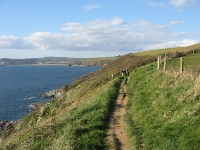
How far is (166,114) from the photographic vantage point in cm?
1355

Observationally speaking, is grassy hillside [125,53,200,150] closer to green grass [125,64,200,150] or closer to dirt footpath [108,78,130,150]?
green grass [125,64,200,150]

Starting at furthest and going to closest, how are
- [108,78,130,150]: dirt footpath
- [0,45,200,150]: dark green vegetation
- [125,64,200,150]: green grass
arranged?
[108,78,130,150]: dirt footpath < [0,45,200,150]: dark green vegetation < [125,64,200,150]: green grass

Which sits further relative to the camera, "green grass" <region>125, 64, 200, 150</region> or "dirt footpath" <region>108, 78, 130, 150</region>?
"dirt footpath" <region>108, 78, 130, 150</region>

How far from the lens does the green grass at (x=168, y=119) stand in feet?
34.2

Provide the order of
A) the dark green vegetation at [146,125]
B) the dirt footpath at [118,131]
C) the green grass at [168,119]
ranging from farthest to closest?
the dirt footpath at [118,131] < the dark green vegetation at [146,125] < the green grass at [168,119]

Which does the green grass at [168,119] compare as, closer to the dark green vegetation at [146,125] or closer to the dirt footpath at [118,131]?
the dark green vegetation at [146,125]

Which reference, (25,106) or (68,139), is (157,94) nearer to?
(68,139)

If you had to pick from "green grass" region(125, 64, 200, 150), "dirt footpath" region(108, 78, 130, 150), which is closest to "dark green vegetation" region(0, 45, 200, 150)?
"green grass" region(125, 64, 200, 150)

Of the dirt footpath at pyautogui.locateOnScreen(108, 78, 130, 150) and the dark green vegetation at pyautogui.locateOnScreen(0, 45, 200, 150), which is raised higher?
the dark green vegetation at pyautogui.locateOnScreen(0, 45, 200, 150)

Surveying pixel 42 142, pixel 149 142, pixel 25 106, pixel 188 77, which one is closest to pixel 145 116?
pixel 149 142

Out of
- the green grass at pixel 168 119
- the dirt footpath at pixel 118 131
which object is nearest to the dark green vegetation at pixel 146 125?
the green grass at pixel 168 119

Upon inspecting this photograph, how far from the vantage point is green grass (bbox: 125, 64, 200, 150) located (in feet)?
34.2

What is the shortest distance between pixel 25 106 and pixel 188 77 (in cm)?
4809

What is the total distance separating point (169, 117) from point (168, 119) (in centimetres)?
18
